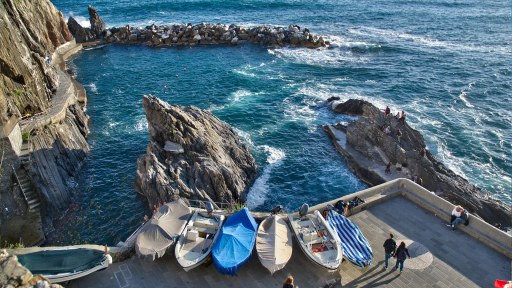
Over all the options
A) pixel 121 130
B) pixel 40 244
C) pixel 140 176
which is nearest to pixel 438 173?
pixel 140 176

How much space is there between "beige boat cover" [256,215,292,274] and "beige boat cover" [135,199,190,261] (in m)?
4.32

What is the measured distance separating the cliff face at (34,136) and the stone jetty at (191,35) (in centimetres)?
3863

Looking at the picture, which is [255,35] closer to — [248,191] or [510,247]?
[248,191]

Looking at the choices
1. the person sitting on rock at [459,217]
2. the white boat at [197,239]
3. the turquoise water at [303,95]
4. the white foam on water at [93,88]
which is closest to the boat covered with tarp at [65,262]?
the white boat at [197,239]

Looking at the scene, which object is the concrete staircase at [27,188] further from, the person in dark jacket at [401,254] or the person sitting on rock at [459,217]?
the person sitting on rock at [459,217]

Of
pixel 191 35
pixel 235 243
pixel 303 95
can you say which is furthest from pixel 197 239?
pixel 191 35

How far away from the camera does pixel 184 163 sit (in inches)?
1033

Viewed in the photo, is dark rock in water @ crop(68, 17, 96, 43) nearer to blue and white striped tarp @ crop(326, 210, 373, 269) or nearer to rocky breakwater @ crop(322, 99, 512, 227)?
rocky breakwater @ crop(322, 99, 512, 227)

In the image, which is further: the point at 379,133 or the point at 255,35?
the point at 255,35

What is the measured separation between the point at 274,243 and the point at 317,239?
2393 mm

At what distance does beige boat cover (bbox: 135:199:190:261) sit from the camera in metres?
15.0

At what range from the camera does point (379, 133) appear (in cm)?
3400

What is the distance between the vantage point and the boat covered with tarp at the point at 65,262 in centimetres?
1362

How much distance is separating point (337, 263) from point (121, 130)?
34250 mm
